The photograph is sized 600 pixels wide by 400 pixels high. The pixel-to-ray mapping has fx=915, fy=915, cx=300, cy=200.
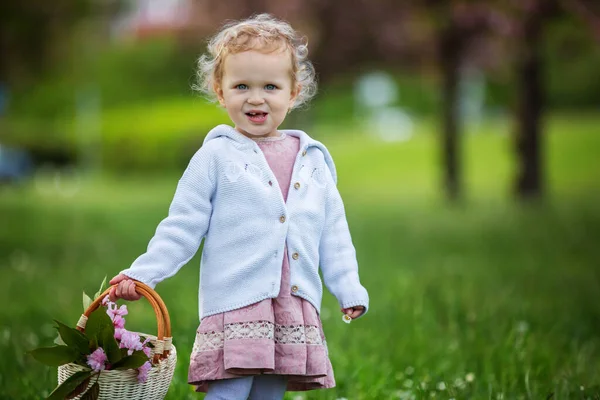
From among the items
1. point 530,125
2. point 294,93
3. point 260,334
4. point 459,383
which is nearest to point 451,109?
point 530,125

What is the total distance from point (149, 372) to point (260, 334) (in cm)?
42

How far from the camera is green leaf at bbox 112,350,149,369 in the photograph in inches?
128

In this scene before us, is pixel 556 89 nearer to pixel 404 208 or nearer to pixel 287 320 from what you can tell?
pixel 404 208

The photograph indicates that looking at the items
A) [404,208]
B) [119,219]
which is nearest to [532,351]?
[119,219]

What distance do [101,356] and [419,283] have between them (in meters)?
5.18

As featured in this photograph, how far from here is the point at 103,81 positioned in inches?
2040

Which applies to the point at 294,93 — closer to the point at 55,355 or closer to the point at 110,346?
the point at 110,346

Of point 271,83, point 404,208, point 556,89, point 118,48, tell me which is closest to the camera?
point 271,83

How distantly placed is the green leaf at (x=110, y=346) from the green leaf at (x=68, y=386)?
0.36 feet

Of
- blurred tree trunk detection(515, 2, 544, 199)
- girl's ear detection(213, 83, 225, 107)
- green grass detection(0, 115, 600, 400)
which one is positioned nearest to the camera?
girl's ear detection(213, 83, 225, 107)


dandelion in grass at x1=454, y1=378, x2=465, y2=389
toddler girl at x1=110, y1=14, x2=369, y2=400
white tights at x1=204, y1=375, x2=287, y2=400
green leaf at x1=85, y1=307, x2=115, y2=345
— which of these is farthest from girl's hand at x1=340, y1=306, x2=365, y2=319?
dandelion in grass at x1=454, y1=378, x2=465, y2=389

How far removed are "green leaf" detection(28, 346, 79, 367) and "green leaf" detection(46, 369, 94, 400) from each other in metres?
0.07

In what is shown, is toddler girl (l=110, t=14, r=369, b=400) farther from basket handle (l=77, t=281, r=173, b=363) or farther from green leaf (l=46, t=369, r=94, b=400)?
green leaf (l=46, t=369, r=94, b=400)

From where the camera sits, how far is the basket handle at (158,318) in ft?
10.9
